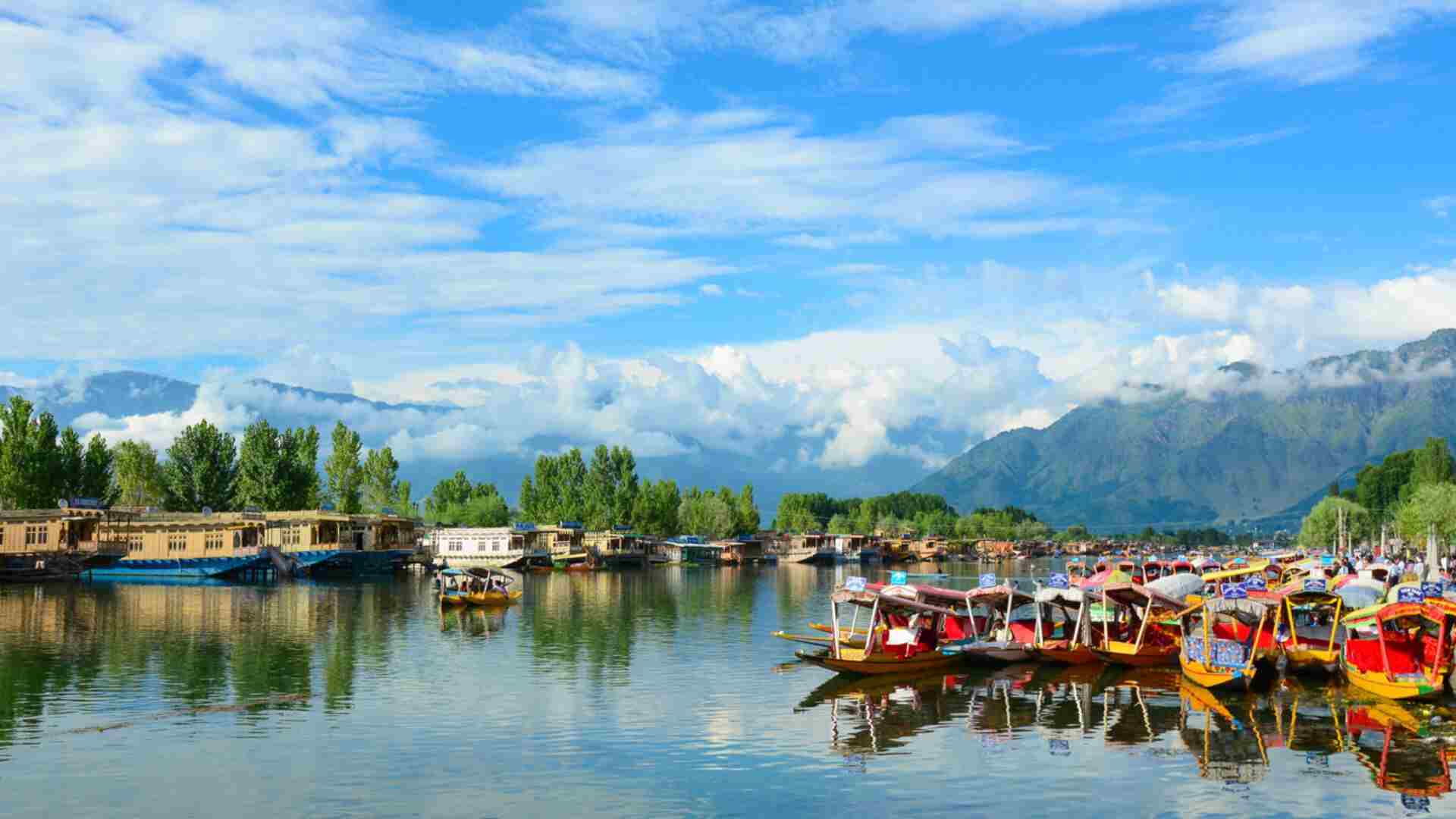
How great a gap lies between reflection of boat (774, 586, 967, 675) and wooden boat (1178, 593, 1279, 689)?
386 inches

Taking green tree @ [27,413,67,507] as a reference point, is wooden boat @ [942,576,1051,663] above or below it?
below

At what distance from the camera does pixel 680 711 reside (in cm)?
4447

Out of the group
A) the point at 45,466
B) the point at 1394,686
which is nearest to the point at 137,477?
the point at 45,466

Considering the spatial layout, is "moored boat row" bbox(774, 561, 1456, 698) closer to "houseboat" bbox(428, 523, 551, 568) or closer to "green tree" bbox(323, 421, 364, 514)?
"houseboat" bbox(428, 523, 551, 568)

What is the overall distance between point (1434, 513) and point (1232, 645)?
3888 inches

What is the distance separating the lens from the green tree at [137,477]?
565 ft


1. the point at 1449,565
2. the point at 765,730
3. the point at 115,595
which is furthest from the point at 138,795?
the point at 1449,565

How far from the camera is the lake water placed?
31.4 m

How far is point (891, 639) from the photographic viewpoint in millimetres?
53344

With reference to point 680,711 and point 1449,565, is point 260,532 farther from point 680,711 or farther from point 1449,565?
point 1449,565

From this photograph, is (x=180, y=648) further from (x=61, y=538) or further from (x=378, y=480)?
(x=378, y=480)

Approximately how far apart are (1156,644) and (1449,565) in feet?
269

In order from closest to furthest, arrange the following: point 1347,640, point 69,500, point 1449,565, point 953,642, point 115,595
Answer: point 1347,640 → point 953,642 → point 115,595 → point 1449,565 → point 69,500

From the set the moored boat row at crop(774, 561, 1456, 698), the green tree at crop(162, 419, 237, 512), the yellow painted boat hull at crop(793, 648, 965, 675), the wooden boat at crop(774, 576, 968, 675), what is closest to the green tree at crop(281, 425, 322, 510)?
the green tree at crop(162, 419, 237, 512)
